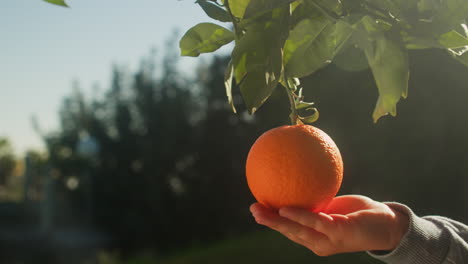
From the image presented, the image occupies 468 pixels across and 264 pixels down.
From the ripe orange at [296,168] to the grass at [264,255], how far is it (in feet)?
16.6

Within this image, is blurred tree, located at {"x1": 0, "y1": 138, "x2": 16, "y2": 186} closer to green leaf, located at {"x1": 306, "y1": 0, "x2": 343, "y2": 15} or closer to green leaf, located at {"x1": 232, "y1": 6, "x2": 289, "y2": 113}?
green leaf, located at {"x1": 232, "y1": 6, "x2": 289, "y2": 113}

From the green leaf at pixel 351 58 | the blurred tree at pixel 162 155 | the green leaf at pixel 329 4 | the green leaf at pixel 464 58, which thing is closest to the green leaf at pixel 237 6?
the green leaf at pixel 329 4

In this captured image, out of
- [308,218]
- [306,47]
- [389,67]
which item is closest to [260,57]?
[306,47]

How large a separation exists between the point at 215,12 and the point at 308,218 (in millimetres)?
402

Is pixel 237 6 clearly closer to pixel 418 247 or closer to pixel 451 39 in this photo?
pixel 451 39

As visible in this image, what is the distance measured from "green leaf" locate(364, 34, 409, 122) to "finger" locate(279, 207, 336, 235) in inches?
10.4

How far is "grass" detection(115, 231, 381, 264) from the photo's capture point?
571cm

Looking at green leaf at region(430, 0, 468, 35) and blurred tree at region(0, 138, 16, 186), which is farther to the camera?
blurred tree at region(0, 138, 16, 186)

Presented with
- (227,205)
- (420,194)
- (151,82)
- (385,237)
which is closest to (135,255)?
(227,205)

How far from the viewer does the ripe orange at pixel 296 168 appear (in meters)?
0.79

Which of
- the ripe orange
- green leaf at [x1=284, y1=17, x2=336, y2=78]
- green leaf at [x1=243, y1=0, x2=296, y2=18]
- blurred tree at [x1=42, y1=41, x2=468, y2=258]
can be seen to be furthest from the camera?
blurred tree at [x1=42, y1=41, x2=468, y2=258]

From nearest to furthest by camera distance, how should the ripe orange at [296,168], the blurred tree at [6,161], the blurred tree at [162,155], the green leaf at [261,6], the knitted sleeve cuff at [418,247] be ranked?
the green leaf at [261,6] → the ripe orange at [296,168] → the knitted sleeve cuff at [418,247] → the blurred tree at [162,155] → the blurred tree at [6,161]

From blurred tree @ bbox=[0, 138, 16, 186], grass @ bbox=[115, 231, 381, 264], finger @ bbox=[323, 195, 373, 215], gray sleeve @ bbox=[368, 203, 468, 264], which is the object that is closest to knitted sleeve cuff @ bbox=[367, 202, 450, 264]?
gray sleeve @ bbox=[368, 203, 468, 264]

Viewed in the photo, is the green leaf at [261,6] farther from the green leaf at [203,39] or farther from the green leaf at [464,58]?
the green leaf at [464,58]
